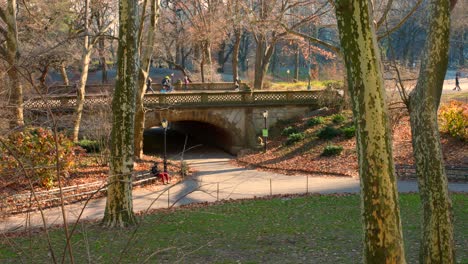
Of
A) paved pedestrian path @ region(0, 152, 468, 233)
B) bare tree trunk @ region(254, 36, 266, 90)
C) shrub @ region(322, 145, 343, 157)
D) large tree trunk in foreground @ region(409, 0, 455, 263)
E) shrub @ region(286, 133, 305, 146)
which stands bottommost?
paved pedestrian path @ region(0, 152, 468, 233)

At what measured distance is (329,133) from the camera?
2939cm

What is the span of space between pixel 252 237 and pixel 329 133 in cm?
1849

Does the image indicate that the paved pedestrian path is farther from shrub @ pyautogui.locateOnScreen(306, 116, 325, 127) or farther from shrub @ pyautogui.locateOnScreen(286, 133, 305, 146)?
shrub @ pyautogui.locateOnScreen(306, 116, 325, 127)

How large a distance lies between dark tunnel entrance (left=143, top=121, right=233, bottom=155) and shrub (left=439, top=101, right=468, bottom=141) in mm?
12696

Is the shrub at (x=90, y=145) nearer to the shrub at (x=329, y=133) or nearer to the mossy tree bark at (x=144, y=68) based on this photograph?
the mossy tree bark at (x=144, y=68)

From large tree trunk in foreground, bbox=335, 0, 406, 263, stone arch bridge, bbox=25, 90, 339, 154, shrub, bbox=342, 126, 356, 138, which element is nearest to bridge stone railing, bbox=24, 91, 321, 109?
stone arch bridge, bbox=25, 90, 339, 154

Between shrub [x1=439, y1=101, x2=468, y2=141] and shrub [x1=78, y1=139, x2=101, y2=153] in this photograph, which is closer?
shrub [x1=439, y1=101, x2=468, y2=141]

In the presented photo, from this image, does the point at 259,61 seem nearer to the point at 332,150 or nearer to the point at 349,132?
the point at 349,132

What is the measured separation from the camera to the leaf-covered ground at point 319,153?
2438 centimetres

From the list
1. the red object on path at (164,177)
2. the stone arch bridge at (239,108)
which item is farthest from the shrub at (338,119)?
the red object on path at (164,177)

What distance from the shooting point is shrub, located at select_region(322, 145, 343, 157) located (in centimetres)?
2689

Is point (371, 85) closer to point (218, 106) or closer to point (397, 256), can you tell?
point (397, 256)

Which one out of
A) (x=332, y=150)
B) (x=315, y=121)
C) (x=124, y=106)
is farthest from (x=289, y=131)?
(x=124, y=106)

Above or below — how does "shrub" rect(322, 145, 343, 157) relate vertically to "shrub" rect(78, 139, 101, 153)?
below
